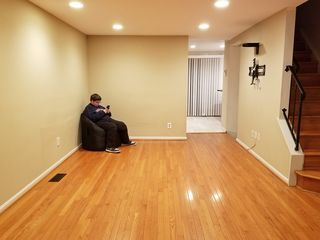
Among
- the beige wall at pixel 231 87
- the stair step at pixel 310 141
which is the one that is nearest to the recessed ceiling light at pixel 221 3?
the stair step at pixel 310 141

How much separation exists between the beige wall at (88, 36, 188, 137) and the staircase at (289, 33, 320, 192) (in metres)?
2.25

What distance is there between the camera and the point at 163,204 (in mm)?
2707

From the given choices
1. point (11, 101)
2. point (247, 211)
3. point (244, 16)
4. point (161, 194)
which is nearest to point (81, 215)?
point (161, 194)

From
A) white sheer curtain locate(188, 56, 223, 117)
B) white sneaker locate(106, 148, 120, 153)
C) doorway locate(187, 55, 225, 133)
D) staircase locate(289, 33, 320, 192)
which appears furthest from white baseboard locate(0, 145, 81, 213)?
white sheer curtain locate(188, 56, 223, 117)

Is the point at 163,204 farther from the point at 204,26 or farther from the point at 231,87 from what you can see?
the point at 231,87

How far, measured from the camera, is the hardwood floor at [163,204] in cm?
222

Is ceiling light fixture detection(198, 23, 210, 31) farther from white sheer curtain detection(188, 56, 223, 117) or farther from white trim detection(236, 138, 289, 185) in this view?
white sheer curtain detection(188, 56, 223, 117)

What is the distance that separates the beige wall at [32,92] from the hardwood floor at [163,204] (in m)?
0.33

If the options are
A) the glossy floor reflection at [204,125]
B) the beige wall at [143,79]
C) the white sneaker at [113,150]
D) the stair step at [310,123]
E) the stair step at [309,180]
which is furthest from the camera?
the glossy floor reflection at [204,125]

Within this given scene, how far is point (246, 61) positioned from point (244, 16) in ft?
4.01

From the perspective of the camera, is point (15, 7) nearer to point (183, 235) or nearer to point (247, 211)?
Answer: point (183, 235)

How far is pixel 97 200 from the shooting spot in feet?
9.14

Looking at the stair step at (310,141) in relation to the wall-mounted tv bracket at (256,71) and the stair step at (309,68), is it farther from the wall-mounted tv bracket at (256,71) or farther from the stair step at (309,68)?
the stair step at (309,68)

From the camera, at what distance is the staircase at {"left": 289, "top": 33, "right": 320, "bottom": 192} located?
307cm
